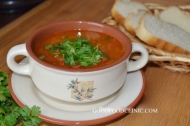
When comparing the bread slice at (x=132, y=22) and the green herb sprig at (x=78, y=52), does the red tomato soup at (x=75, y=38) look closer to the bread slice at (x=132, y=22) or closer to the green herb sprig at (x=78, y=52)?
the green herb sprig at (x=78, y=52)

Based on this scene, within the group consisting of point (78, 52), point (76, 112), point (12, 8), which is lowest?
point (12, 8)

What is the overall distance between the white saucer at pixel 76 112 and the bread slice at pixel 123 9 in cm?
35

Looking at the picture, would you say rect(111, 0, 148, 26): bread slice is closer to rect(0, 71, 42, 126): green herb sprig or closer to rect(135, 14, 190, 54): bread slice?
rect(135, 14, 190, 54): bread slice

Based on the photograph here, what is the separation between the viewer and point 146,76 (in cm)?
109

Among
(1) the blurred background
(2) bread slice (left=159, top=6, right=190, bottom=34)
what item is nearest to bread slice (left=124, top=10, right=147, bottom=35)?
(2) bread slice (left=159, top=6, right=190, bottom=34)

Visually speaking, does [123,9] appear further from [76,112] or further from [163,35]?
[76,112]

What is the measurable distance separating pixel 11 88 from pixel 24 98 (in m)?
0.06

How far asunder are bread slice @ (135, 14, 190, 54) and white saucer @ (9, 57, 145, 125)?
0.56 ft

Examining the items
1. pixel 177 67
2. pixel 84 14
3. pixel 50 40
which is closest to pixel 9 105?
pixel 50 40

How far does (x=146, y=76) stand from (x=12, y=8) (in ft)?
2.68

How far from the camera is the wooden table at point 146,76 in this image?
2.96 ft

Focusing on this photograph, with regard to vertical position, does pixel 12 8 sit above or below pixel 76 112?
below

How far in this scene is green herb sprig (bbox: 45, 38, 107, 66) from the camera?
2.86 ft

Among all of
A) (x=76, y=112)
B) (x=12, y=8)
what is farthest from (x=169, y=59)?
(x=12, y=8)
